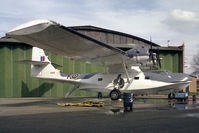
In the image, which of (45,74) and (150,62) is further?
(45,74)

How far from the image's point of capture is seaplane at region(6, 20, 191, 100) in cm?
1216

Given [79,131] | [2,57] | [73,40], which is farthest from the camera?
[2,57]

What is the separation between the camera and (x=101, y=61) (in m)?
17.7

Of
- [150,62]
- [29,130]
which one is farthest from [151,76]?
[29,130]

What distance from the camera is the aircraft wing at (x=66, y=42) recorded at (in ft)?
36.5

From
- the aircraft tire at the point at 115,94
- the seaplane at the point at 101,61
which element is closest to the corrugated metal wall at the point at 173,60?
the seaplane at the point at 101,61

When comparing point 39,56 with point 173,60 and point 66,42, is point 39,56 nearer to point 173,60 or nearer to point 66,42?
point 66,42

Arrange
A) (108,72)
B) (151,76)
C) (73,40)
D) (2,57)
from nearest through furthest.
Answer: (73,40) → (151,76) → (108,72) → (2,57)

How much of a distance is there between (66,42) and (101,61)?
4761mm

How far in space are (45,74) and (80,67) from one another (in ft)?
28.3

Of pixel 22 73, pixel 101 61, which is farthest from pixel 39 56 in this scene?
pixel 101 61

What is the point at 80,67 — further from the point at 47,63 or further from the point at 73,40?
the point at 73,40

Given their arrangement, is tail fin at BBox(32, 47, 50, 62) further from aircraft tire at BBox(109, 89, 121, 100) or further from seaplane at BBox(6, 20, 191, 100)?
aircraft tire at BBox(109, 89, 121, 100)

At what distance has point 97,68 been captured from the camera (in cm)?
3009
